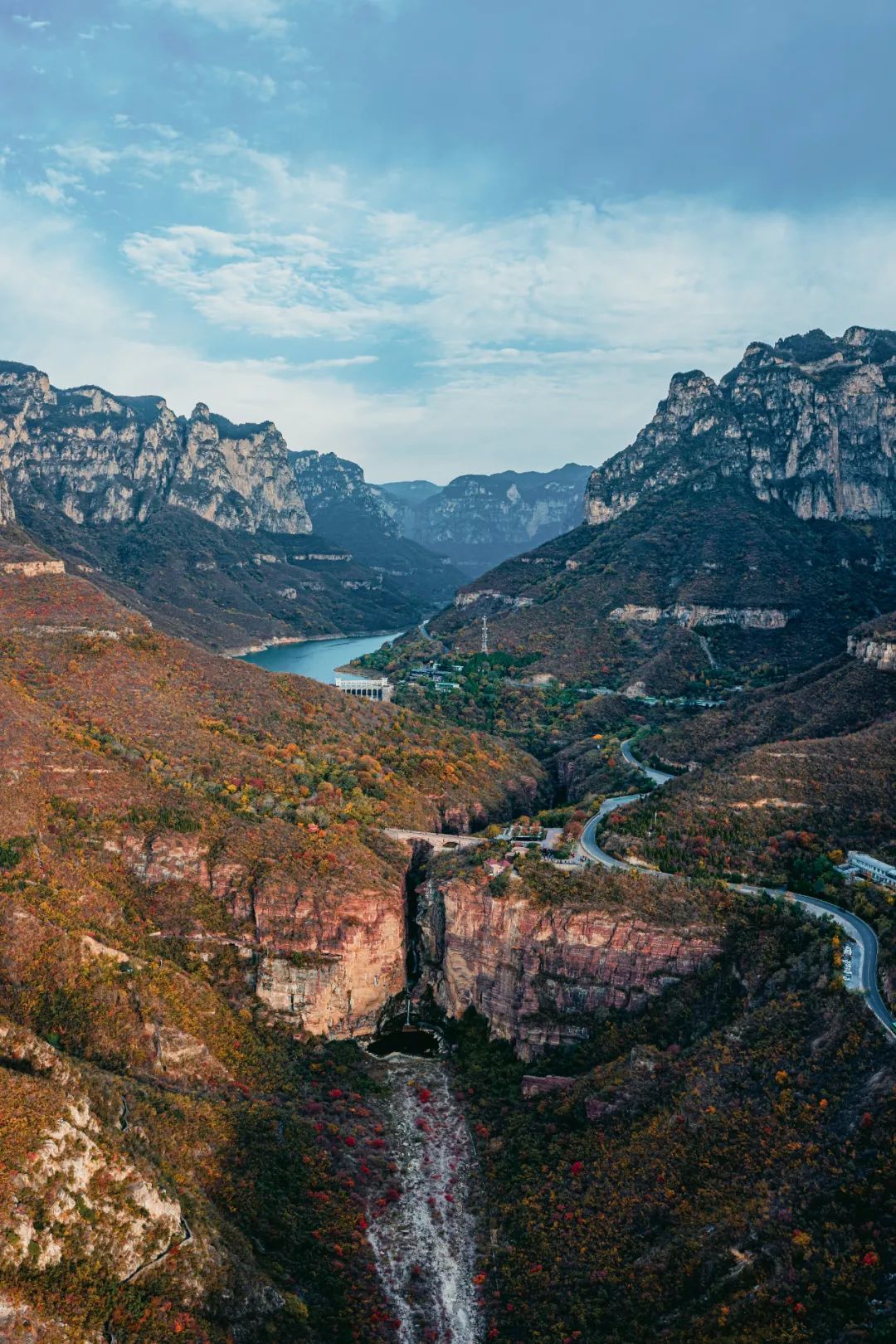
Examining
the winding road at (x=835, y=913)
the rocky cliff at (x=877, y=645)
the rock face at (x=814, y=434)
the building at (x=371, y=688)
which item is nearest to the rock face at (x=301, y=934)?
the winding road at (x=835, y=913)

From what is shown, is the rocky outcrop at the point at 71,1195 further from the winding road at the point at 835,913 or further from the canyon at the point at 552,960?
the winding road at the point at 835,913

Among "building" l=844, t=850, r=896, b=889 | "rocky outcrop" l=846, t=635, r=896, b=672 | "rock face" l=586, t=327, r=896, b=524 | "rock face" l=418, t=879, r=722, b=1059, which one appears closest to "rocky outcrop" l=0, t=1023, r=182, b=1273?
"rock face" l=418, t=879, r=722, b=1059

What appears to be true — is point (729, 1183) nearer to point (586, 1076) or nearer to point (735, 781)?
point (586, 1076)

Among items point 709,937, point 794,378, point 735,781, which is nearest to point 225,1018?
point 709,937

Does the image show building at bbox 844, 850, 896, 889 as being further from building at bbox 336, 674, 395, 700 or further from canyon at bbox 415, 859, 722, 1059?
building at bbox 336, 674, 395, 700

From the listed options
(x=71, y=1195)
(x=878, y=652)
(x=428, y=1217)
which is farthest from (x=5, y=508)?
(x=71, y=1195)
